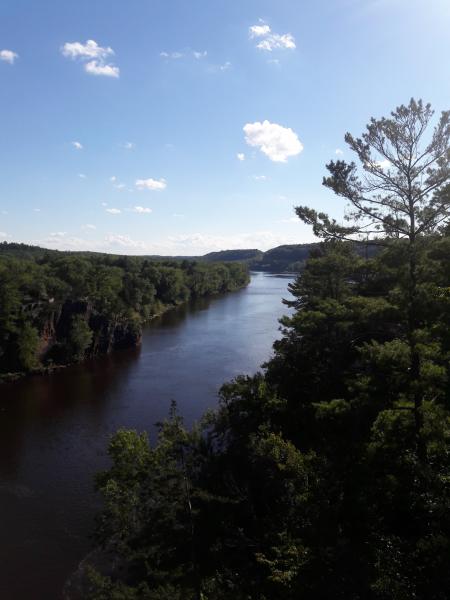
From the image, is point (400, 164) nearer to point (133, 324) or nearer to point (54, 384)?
point (54, 384)

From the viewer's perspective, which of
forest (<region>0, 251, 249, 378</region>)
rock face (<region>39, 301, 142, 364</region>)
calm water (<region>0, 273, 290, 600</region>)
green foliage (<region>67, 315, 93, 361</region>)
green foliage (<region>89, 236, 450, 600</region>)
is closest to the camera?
green foliage (<region>89, 236, 450, 600</region>)

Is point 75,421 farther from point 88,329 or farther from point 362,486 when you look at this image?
point 362,486

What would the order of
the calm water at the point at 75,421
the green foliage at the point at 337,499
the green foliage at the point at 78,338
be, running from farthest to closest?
the green foliage at the point at 78,338, the calm water at the point at 75,421, the green foliage at the point at 337,499

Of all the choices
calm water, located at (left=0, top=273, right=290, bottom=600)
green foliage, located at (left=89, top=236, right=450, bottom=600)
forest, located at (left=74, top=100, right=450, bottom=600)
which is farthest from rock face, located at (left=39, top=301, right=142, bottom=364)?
forest, located at (left=74, top=100, right=450, bottom=600)

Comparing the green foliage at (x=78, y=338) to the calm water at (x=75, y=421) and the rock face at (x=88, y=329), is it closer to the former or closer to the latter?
the rock face at (x=88, y=329)

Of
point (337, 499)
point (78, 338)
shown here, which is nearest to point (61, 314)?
point (78, 338)

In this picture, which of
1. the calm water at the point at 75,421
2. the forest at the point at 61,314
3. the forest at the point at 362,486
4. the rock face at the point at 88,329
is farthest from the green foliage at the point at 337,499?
the rock face at the point at 88,329

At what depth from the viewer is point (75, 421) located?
99.7 ft

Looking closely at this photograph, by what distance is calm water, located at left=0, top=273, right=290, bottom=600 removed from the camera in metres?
17.8

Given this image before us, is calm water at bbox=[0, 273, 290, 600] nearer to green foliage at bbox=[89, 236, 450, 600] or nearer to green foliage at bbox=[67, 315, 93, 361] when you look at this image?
green foliage at bbox=[67, 315, 93, 361]

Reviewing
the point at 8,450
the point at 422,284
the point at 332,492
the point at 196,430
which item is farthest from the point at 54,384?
the point at 422,284

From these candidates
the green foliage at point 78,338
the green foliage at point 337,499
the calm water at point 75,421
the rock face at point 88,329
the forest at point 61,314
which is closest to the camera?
the green foliage at point 337,499

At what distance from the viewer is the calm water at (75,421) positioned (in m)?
17.8

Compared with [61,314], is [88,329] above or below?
below
